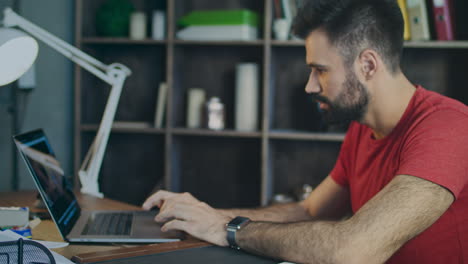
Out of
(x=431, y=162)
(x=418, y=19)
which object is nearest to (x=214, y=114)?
(x=418, y=19)

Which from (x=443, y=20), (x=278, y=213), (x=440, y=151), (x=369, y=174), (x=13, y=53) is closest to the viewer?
(x=440, y=151)

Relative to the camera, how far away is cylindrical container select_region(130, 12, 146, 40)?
2.89 metres

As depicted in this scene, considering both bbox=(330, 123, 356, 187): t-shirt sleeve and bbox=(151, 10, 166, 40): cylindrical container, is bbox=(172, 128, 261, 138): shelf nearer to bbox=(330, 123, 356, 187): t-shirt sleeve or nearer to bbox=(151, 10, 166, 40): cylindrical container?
bbox=(151, 10, 166, 40): cylindrical container

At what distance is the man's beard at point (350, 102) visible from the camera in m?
1.50

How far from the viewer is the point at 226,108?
3.04 m

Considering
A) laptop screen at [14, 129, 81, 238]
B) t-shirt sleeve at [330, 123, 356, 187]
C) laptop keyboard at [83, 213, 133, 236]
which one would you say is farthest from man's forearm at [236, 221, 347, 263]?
t-shirt sleeve at [330, 123, 356, 187]

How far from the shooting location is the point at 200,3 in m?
3.08

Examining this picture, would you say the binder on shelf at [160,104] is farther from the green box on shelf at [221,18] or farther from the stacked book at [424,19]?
the stacked book at [424,19]

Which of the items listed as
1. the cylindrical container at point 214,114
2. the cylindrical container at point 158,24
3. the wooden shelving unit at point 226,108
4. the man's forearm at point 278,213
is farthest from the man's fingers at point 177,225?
the cylindrical container at point 158,24

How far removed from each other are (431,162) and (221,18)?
69.9 inches

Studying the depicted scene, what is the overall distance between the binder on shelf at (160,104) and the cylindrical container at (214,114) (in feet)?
0.81

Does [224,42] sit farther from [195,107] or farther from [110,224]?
[110,224]

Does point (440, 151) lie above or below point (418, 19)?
below

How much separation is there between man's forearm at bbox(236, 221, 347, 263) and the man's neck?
456mm
